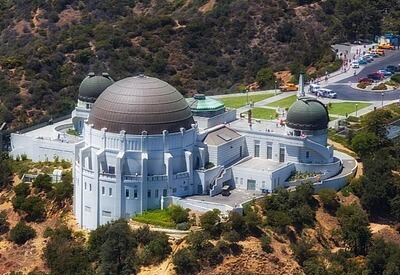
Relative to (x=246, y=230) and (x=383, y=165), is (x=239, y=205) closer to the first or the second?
(x=246, y=230)

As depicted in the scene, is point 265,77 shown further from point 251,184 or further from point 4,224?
point 4,224

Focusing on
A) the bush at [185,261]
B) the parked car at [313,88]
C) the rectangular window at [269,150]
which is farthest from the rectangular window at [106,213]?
the parked car at [313,88]

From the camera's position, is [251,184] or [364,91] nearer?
[251,184]

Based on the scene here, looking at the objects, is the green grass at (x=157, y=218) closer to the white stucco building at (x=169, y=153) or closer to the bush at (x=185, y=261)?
the white stucco building at (x=169, y=153)

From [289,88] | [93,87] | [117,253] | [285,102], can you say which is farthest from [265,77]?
[117,253]

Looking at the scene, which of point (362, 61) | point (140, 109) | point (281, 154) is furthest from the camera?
point (362, 61)

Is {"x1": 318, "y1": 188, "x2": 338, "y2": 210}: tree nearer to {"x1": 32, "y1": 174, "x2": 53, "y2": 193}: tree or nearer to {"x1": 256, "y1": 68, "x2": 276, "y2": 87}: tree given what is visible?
{"x1": 32, "y1": 174, "x2": 53, "y2": 193}: tree

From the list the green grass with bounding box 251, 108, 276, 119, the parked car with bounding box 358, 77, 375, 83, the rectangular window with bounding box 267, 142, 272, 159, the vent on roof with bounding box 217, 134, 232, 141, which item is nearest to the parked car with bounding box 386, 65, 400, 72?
the parked car with bounding box 358, 77, 375, 83
